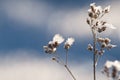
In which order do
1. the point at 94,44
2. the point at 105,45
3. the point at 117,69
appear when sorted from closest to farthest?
1. the point at 117,69
2. the point at 94,44
3. the point at 105,45

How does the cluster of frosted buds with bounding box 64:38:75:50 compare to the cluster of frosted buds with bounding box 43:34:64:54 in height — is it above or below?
above

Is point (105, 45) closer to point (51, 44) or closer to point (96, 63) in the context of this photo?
point (96, 63)

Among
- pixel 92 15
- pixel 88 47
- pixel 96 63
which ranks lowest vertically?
pixel 96 63

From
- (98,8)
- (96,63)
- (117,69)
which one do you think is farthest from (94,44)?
(117,69)

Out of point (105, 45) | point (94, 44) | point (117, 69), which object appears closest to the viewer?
point (117, 69)

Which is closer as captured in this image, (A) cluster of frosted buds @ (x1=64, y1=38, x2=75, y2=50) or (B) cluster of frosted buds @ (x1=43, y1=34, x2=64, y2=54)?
(B) cluster of frosted buds @ (x1=43, y1=34, x2=64, y2=54)

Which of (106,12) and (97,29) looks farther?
(106,12)

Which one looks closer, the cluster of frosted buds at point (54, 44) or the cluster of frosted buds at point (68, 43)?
the cluster of frosted buds at point (54, 44)

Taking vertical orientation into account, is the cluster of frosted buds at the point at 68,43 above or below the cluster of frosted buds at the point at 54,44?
above

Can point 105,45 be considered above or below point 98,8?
below

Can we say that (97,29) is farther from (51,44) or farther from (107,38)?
(51,44)

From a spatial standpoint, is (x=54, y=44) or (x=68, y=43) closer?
(x=54, y=44)
